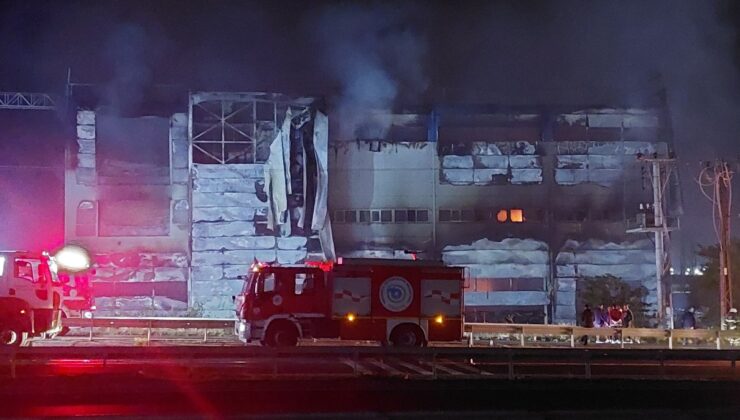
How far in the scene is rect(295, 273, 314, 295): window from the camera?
781 inches

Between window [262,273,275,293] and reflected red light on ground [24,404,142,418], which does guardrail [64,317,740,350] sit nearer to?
window [262,273,275,293]

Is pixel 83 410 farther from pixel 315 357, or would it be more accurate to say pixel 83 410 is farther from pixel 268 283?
pixel 268 283

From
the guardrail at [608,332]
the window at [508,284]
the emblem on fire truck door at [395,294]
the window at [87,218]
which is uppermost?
the window at [87,218]

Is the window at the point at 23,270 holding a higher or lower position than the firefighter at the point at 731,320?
higher

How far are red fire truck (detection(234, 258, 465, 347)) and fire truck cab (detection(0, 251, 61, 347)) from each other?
449cm

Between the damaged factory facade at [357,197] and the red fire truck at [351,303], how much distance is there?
46.8 feet

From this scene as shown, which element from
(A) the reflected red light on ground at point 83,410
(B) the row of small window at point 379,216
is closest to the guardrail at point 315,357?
Answer: (A) the reflected red light on ground at point 83,410

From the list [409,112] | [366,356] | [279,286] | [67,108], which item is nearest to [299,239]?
[409,112]

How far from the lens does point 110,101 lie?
34.9 m

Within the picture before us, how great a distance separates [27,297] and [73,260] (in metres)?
6.32

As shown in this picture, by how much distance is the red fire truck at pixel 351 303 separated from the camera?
19594 mm

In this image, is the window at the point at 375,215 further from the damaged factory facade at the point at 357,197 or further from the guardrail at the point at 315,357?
the guardrail at the point at 315,357

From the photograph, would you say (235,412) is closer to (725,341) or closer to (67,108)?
(725,341)

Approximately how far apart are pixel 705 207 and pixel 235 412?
128 ft
